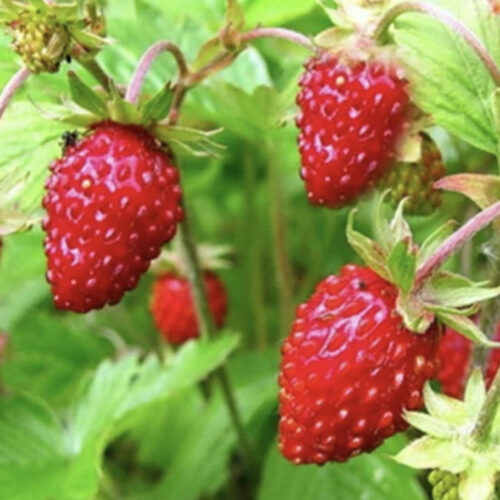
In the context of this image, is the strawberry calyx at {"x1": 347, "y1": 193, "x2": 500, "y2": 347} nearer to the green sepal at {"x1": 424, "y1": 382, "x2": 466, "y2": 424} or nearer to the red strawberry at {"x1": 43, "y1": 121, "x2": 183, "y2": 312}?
the green sepal at {"x1": 424, "y1": 382, "x2": 466, "y2": 424}

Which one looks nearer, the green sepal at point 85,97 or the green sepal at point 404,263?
the green sepal at point 404,263

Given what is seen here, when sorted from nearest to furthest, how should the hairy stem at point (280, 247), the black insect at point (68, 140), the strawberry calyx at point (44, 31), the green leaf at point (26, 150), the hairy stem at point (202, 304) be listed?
1. the strawberry calyx at point (44, 31)
2. the black insect at point (68, 140)
3. the green leaf at point (26, 150)
4. the hairy stem at point (202, 304)
5. the hairy stem at point (280, 247)

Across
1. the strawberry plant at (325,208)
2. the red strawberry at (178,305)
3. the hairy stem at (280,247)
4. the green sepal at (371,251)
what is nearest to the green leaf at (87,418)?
the strawberry plant at (325,208)

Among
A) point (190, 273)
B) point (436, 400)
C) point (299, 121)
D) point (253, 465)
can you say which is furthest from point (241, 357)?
point (436, 400)

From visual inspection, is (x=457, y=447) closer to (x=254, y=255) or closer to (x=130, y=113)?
(x=130, y=113)

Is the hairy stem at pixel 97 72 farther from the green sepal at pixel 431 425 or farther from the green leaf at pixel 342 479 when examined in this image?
Result: the green leaf at pixel 342 479
